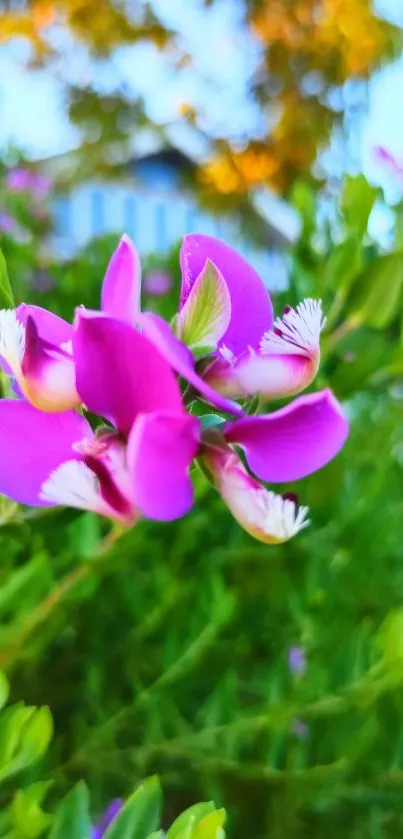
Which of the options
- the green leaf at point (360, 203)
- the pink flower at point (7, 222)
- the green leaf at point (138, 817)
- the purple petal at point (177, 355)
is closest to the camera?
the purple petal at point (177, 355)

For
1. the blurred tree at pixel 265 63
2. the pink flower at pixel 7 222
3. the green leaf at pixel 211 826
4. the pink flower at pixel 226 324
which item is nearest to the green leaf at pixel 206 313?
the pink flower at pixel 226 324

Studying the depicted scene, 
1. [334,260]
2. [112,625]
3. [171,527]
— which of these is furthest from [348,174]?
[112,625]

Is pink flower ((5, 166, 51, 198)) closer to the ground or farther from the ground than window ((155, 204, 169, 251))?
farther from the ground

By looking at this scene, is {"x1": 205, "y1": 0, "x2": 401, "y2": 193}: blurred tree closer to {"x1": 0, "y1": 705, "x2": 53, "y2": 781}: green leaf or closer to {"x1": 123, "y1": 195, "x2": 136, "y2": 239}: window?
{"x1": 123, "y1": 195, "x2": 136, "y2": 239}: window

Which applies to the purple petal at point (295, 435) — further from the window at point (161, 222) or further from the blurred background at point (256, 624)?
the window at point (161, 222)

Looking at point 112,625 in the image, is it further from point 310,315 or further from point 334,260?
point 310,315

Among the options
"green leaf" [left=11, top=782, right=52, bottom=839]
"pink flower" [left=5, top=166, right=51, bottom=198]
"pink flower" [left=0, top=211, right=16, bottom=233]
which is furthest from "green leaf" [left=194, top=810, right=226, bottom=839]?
"pink flower" [left=5, top=166, right=51, bottom=198]
